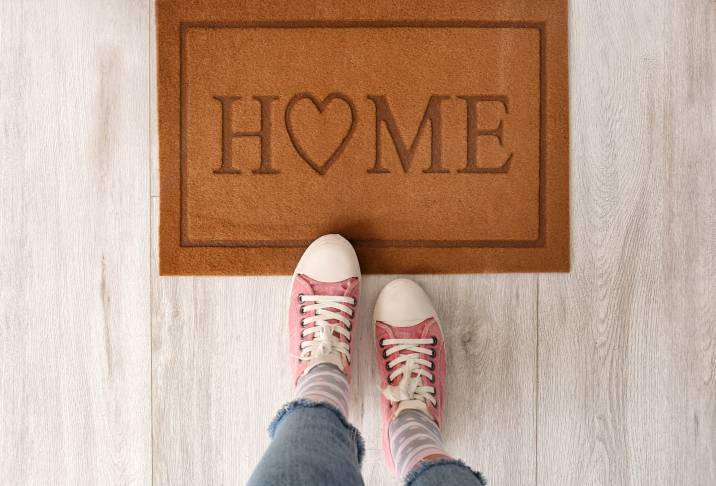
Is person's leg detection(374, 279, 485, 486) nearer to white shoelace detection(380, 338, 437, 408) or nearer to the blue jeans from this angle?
white shoelace detection(380, 338, 437, 408)

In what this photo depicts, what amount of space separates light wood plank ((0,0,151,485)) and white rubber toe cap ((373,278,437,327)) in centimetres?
42

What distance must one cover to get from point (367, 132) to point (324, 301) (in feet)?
0.99

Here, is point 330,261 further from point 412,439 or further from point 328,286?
point 412,439

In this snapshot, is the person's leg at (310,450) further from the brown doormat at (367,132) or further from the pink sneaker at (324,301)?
the brown doormat at (367,132)

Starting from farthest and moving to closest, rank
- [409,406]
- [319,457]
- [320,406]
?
1. [409,406]
2. [320,406]
3. [319,457]

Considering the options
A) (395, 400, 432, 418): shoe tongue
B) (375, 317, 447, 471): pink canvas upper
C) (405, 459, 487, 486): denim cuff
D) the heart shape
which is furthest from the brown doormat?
(405, 459, 487, 486): denim cuff

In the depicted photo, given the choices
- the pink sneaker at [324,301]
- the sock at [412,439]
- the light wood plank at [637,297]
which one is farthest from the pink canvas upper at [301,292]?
the light wood plank at [637,297]

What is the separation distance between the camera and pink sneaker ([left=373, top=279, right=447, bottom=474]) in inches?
33.8

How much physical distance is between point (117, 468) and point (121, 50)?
74cm

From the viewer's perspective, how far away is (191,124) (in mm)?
884

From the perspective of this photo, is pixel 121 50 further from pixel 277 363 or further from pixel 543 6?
pixel 543 6

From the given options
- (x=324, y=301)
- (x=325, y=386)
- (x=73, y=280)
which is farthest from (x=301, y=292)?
(x=73, y=280)

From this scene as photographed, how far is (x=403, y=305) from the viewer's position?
86cm

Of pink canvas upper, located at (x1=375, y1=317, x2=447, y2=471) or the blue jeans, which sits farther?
pink canvas upper, located at (x1=375, y1=317, x2=447, y2=471)
